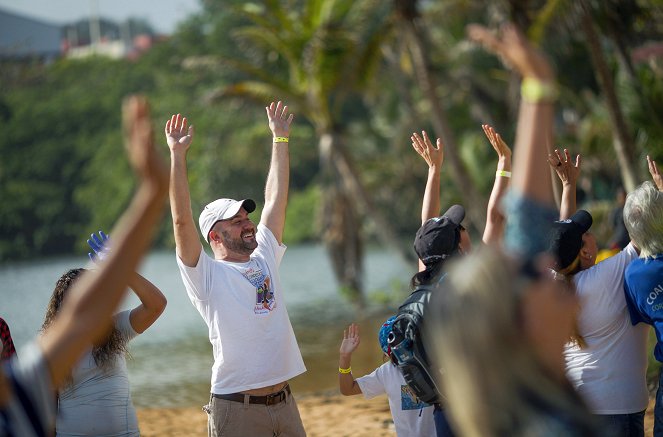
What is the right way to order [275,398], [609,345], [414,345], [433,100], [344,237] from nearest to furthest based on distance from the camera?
[414,345] < [609,345] < [275,398] < [433,100] < [344,237]

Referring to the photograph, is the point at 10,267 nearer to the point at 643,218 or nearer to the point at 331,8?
the point at 331,8

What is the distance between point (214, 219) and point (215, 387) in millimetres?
858

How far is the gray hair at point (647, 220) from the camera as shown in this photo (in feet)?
13.7

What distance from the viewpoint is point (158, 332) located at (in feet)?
69.9

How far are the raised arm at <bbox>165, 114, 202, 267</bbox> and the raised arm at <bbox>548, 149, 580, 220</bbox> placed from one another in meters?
1.83

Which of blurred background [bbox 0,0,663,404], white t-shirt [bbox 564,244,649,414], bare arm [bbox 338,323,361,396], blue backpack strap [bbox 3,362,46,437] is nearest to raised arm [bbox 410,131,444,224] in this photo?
bare arm [bbox 338,323,361,396]

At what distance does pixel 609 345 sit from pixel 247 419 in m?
1.74

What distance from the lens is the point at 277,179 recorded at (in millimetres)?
5312

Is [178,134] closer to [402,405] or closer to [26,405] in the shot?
[402,405]

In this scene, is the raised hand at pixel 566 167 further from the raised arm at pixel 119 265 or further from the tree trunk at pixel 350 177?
the tree trunk at pixel 350 177

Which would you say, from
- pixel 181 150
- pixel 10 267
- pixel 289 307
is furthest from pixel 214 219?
pixel 10 267

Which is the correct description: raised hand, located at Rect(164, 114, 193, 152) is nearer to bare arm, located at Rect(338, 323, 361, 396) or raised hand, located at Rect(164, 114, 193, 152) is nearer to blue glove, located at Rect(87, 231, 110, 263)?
blue glove, located at Rect(87, 231, 110, 263)

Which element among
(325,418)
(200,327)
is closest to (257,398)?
(325,418)

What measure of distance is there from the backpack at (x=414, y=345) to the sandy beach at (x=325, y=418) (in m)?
3.34
